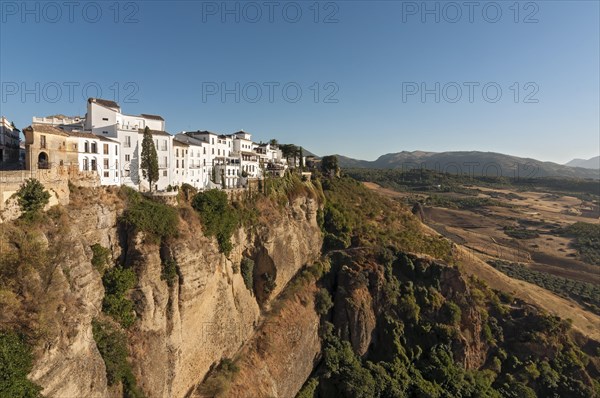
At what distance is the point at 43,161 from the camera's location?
2025 centimetres

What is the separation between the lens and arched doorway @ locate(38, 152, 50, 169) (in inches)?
783

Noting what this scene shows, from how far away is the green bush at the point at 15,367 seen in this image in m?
11.1

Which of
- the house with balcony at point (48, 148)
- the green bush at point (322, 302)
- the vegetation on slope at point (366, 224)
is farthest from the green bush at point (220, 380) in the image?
the vegetation on slope at point (366, 224)

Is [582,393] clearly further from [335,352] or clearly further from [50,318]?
[50,318]

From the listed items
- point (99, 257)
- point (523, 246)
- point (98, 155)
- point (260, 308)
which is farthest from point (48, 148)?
point (523, 246)

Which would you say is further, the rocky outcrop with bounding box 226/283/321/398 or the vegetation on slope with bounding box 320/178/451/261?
the vegetation on slope with bounding box 320/178/451/261

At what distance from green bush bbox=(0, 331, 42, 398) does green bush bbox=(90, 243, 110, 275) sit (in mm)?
6929

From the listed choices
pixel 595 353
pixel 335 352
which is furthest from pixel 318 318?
pixel 595 353

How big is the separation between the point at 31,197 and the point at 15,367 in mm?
8553

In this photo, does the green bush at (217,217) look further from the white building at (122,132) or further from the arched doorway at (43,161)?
the arched doorway at (43,161)

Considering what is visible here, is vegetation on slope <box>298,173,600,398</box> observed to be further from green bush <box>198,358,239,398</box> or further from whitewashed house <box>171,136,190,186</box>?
whitewashed house <box>171,136,190,186</box>

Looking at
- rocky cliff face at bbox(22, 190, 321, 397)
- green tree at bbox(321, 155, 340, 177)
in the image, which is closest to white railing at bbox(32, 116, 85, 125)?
rocky cliff face at bbox(22, 190, 321, 397)

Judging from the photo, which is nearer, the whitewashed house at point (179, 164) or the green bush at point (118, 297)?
the green bush at point (118, 297)

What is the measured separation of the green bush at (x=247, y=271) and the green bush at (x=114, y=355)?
12.6 metres
